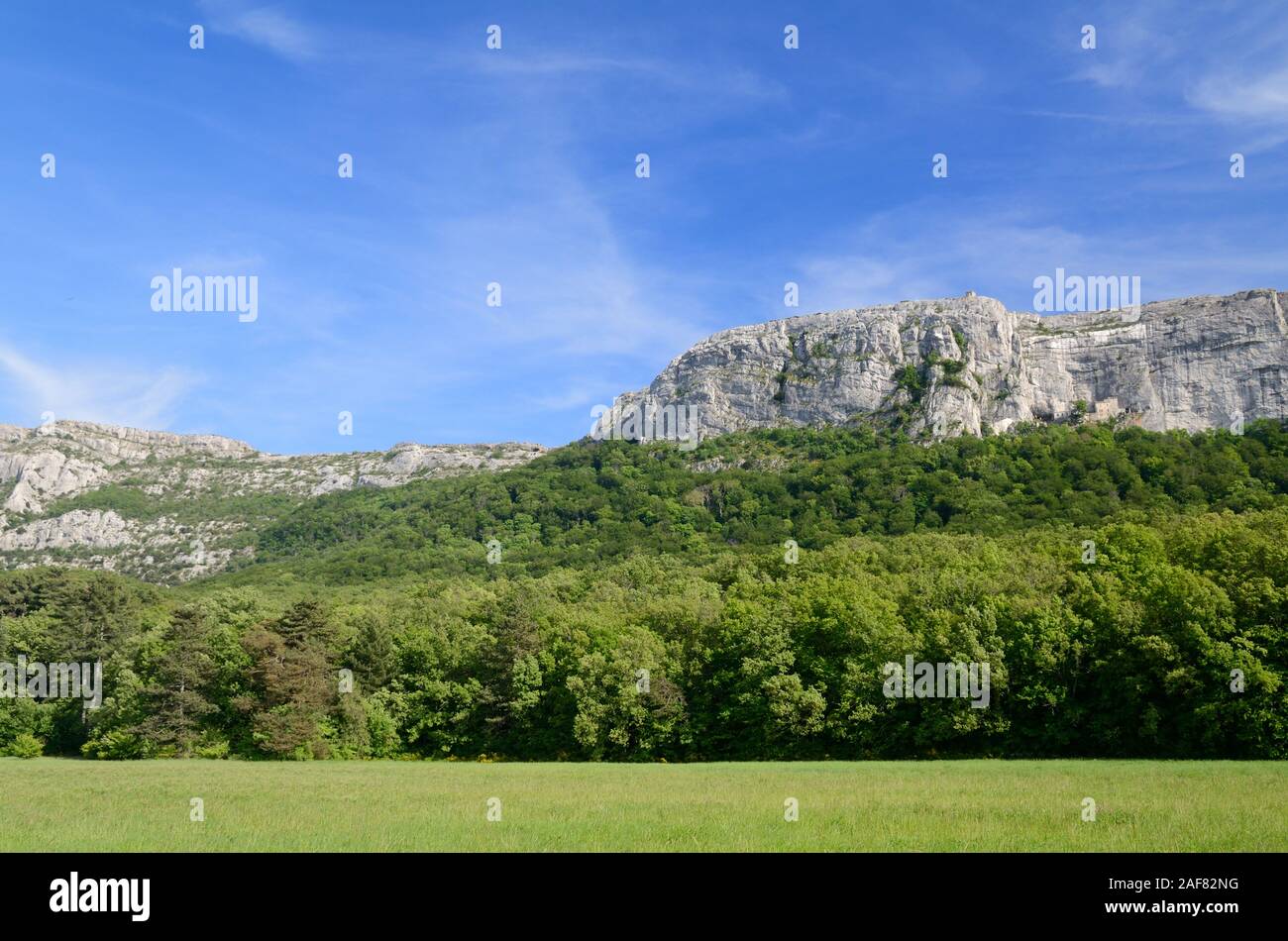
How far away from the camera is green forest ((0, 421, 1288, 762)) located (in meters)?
49.4

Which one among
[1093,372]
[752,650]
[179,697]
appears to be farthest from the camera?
[1093,372]

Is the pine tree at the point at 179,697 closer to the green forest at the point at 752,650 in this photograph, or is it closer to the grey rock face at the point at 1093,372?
the green forest at the point at 752,650

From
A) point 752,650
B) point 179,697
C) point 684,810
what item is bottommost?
point 179,697

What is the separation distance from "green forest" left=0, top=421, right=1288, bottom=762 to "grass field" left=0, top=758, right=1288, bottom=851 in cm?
1020

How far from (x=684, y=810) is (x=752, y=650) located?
120ft

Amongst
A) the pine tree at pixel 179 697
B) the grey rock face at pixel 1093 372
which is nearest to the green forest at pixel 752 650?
the pine tree at pixel 179 697

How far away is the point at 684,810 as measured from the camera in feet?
83.4

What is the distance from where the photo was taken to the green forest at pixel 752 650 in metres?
49.4

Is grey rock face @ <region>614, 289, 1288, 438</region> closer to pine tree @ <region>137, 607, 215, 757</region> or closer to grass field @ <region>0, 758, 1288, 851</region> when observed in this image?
pine tree @ <region>137, 607, 215, 757</region>

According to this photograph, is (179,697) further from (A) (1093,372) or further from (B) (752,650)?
(A) (1093,372)

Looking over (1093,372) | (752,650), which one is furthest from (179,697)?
(1093,372)

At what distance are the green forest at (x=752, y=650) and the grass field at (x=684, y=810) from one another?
10200 mm

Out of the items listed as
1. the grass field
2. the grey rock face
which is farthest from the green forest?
the grey rock face

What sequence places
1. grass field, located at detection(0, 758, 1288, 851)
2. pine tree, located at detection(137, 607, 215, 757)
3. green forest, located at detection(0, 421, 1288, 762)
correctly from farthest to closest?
pine tree, located at detection(137, 607, 215, 757), green forest, located at detection(0, 421, 1288, 762), grass field, located at detection(0, 758, 1288, 851)
